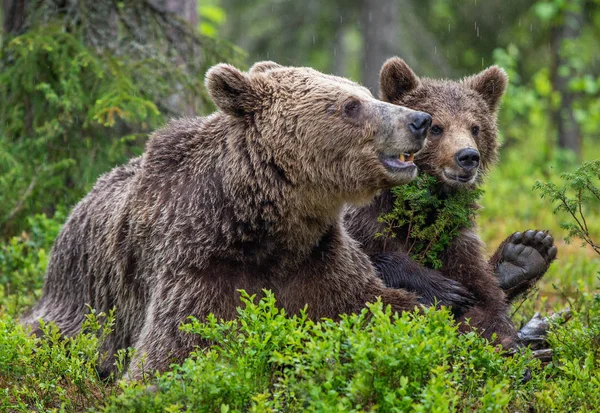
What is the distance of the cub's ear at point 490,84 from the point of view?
657 cm

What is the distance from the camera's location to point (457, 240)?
589 cm

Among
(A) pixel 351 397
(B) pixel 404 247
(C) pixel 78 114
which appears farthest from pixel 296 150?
(C) pixel 78 114


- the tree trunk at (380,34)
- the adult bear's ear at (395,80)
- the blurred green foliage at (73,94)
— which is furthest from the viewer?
the tree trunk at (380,34)

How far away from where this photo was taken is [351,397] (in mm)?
3613

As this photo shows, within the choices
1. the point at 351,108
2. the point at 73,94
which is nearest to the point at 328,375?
the point at 351,108

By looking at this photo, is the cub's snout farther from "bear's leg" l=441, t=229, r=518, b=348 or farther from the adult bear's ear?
the adult bear's ear

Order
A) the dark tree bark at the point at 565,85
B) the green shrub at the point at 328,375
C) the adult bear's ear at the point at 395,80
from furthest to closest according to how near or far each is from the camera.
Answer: the dark tree bark at the point at 565,85 → the adult bear's ear at the point at 395,80 → the green shrub at the point at 328,375

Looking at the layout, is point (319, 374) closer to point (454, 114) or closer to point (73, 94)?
point (454, 114)

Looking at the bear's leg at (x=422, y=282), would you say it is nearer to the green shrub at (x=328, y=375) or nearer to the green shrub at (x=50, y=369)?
the green shrub at (x=328, y=375)

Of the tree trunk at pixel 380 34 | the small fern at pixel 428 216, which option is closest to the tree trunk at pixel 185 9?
the small fern at pixel 428 216

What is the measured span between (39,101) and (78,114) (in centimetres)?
46

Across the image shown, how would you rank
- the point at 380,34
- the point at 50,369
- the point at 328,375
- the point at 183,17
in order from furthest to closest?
the point at 380,34, the point at 183,17, the point at 50,369, the point at 328,375

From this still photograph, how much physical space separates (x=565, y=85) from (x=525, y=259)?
10031 mm

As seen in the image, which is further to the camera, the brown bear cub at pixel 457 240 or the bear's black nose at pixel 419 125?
the brown bear cub at pixel 457 240
